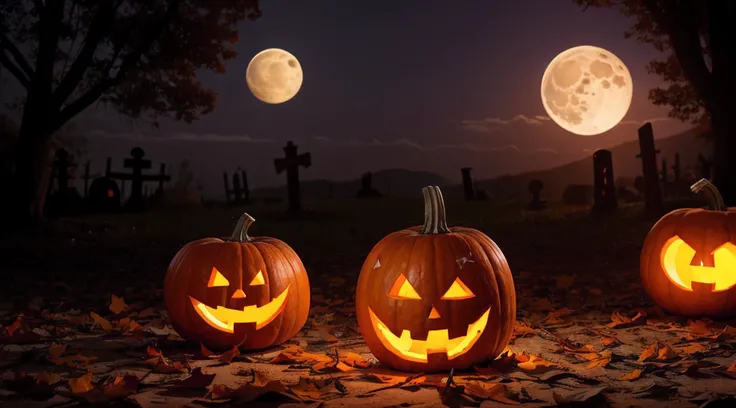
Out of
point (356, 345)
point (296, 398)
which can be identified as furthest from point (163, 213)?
point (296, 398)

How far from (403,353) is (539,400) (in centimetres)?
95

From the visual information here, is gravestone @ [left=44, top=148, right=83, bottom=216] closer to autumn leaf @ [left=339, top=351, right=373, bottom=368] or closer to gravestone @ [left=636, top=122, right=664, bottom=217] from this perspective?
gravestone @ [left=636, top=122, right=664, bottom=217]

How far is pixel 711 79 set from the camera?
38.1 ft

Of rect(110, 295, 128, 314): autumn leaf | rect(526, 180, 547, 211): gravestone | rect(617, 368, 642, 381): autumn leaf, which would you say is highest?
rect(526, 180, 547, 211): gravestone

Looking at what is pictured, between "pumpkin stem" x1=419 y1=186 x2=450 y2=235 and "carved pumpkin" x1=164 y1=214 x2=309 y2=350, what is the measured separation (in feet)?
3.87

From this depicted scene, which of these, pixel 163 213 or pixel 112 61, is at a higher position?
pixel 112 61

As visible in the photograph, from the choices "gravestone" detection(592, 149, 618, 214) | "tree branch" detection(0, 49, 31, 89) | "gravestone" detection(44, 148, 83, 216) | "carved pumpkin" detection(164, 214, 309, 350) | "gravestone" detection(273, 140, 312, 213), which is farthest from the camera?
"gravestone" detection(44, 148, 83, 216)

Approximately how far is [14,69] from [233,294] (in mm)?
12535

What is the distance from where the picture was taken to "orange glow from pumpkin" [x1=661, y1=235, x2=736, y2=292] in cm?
539

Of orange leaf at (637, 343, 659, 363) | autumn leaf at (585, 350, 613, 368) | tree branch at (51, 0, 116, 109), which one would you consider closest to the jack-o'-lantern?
orange leaf at (637, 343, 659, 363)

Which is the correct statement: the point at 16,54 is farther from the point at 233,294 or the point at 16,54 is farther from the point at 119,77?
the point at 233,294

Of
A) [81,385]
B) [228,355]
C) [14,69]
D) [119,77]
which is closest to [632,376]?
[228,355]

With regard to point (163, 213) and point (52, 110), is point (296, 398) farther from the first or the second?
point (163, 213)

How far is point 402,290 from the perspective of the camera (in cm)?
408
